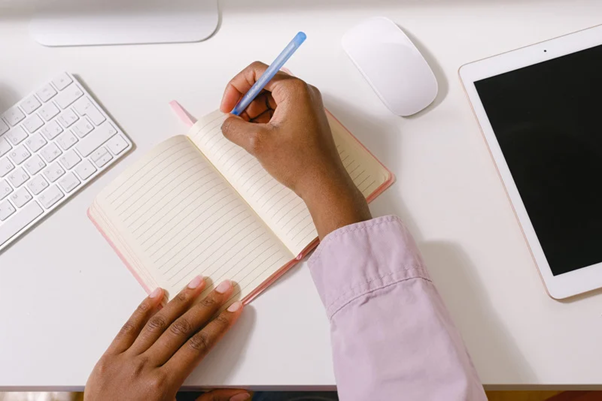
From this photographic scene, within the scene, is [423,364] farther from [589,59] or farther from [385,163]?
[589,59]

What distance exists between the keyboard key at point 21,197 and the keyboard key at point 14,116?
0.10 meters

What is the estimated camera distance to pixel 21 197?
63cm

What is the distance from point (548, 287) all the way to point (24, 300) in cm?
61

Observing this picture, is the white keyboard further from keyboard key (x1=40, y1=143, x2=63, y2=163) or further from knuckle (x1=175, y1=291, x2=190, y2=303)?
knuckle (x1=175, y1=291, x2=190, y2=303)

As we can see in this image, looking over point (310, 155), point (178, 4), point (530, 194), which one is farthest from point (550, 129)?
point (178, 4)

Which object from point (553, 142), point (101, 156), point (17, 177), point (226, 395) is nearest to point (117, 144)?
point (101, 156)

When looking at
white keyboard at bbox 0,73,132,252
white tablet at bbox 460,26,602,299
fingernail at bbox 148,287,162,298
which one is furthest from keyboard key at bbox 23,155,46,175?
white tablet at bbox 460,26,602,299

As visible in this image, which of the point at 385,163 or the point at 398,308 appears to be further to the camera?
the point at 385,163

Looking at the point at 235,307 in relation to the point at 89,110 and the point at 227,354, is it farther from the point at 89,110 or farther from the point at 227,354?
the point at 89,110

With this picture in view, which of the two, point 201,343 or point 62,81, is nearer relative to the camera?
point 201,343

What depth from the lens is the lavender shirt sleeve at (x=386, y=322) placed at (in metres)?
0.48

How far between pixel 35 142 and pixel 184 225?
0.23 meters

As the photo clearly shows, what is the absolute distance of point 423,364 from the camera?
1.60 ft

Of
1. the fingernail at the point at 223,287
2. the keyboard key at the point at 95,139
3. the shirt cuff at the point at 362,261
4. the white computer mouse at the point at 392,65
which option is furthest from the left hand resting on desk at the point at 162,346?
the white computer mouse at the point at 392,65
